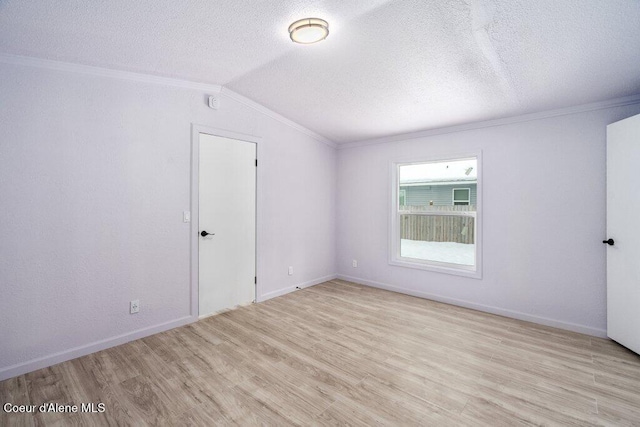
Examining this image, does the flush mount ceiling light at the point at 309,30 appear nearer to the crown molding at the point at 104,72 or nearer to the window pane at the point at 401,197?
the crown molding at the point at 104,72

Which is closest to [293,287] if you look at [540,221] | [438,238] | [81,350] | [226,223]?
[226,223]

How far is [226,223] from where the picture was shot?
3713 mm

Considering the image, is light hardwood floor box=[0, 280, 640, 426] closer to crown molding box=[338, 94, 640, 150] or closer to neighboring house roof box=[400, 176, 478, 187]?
neighboring house roof box=[400, 176, 478, 187]

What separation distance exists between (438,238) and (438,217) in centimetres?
31

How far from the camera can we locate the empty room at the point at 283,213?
6.64ft

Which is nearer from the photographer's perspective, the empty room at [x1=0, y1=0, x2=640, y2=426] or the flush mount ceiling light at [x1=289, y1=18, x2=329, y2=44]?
the empty room at [x1=0, y1=0, x2=640, y2=426]

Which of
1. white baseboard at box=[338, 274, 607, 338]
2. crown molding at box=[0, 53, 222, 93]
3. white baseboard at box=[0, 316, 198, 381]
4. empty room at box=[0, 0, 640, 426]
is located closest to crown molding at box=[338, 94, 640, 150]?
empty room at box=[0, 0, 640, 426]

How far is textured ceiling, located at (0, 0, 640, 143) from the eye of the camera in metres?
1.96

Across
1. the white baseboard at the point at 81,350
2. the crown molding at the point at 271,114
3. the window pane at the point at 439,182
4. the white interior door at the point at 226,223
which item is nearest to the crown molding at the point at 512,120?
the window pane at the point at 439,182

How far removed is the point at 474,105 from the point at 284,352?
10.8 ft

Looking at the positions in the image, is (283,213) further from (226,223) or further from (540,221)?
(540,221)

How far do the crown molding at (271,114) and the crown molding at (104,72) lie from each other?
17 cm

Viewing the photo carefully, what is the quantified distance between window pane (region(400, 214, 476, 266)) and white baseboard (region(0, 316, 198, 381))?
3311mm

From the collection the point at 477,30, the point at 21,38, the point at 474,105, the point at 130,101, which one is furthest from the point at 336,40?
the point at 21,38
